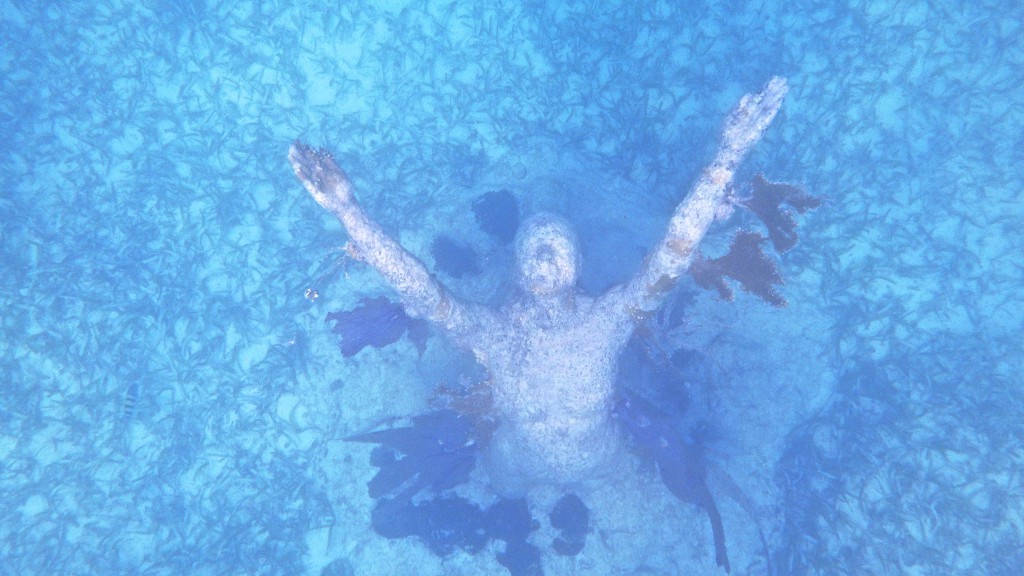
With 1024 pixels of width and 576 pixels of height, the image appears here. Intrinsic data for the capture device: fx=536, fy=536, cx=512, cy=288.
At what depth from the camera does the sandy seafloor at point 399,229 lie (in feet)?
18.0

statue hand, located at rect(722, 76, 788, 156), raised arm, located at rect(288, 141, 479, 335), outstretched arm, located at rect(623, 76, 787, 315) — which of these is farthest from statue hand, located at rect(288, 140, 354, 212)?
statue hand, located at rect(722, 76, 788, 156)

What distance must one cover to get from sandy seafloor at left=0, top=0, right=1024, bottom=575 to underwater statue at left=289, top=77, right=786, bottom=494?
0.70 metres

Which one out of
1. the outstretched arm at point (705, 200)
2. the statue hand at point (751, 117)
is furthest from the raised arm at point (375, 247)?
the statue hand at point (751, 117)

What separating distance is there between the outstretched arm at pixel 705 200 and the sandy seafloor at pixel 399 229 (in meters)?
1.13

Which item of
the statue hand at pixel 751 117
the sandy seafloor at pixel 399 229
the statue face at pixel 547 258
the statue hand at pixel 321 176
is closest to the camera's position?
the statue hand at pixel 751 117

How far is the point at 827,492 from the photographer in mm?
5340

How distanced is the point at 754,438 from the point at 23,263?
814cm

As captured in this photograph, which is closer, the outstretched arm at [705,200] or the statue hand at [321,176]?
the outstretched arm at [705,200]

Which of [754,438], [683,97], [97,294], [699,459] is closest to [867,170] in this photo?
[683,97]

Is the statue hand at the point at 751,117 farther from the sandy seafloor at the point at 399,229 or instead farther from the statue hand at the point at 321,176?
the statue hand at the point at 321,176

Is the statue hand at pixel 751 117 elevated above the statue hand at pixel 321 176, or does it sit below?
above

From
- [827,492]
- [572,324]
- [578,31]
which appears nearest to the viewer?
[572,324]

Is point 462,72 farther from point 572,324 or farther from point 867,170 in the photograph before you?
point 867,170

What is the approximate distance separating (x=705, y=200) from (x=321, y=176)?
10.0 feet
